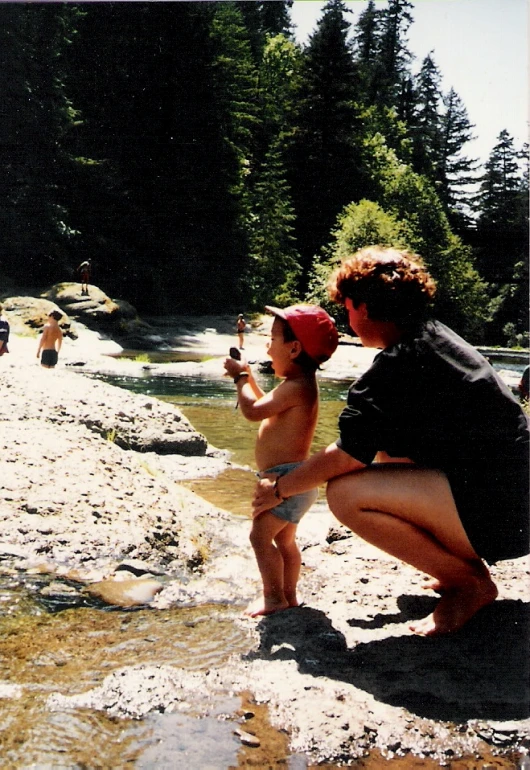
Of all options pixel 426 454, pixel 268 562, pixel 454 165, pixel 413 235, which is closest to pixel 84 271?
pixel 454 165

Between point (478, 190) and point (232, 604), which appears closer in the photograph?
point (232, 604)

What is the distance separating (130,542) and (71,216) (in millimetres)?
4456

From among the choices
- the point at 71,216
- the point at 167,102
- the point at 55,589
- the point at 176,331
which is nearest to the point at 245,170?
the point at 167,102

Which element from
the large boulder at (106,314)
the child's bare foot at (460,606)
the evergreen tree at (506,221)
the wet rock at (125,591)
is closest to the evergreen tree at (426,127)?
the evergreen tree at (506,221)

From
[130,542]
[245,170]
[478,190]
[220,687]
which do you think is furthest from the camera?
[245,170]

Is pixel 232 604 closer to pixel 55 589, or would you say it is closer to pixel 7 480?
pixel 55 589

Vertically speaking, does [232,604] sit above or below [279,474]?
below

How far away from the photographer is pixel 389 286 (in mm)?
2045

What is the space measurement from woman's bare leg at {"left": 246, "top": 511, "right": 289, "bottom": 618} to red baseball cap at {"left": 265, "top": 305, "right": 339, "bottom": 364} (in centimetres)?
54

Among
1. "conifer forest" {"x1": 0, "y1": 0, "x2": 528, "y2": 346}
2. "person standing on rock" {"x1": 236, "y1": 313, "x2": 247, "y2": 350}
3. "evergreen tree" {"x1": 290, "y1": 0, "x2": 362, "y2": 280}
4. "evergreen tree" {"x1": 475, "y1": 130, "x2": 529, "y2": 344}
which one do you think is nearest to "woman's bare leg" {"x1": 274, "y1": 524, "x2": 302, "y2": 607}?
"evergreen tree" {"x1": 475, "y1": 130, "x2": 529, "y2": 344}

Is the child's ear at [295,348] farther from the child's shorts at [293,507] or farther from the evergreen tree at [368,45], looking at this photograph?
the evergreen tree at [368,45]

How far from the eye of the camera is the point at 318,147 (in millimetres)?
11203

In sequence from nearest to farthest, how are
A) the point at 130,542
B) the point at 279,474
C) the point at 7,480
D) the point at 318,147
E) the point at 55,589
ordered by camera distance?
the point at 279,474 < the point at 55,589 < the point at 130,542 < the point at 7,480 < the point at 318,147

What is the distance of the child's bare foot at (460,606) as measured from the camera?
2.03 m
